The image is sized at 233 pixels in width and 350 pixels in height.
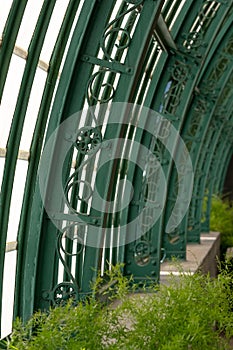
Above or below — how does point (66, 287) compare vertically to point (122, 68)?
below

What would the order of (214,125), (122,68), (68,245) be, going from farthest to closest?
(214,125) → (68,245) → (122,68)

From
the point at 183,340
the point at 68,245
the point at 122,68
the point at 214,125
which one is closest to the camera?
the point at 183,340

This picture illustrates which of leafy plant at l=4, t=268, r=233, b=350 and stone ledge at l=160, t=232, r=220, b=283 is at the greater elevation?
leafy plant at l=4, t=268, r=233, b=350

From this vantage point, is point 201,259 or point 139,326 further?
point 201,259

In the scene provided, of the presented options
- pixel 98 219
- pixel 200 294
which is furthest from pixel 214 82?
pixel 200 294

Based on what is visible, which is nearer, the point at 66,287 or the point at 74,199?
the point at 66,287

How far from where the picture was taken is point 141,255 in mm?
11781

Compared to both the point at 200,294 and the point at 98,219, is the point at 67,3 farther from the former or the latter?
the point at 200,294

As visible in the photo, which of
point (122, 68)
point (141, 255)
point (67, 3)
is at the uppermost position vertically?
point (67, 3)

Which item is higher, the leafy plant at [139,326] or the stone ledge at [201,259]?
the leafy plant at [139,326]

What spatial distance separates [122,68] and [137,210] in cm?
436

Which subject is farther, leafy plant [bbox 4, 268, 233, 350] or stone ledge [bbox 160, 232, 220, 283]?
stone ledge [bbox 160, 232, 220, 283]

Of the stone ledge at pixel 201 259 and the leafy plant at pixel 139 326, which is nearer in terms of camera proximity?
the leafy plant at pixel 139 326

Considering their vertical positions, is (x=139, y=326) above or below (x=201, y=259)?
above
